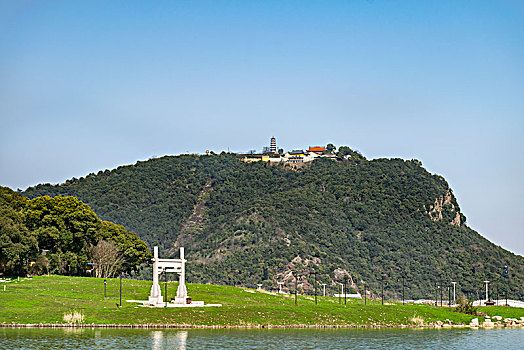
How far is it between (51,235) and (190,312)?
33101mm

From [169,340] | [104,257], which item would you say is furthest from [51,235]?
[169,340]

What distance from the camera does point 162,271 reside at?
8406 centimetres

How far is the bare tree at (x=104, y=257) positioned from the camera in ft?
336

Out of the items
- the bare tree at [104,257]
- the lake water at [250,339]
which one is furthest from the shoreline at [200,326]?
the bare tree at [104,257]

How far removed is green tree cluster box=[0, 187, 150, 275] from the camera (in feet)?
299

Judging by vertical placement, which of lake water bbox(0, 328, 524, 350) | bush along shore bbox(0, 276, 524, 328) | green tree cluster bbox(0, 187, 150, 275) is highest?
green tree cluster bbox(0, 187, 150, 275)

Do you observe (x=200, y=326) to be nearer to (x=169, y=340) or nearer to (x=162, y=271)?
(x=169, y=340)

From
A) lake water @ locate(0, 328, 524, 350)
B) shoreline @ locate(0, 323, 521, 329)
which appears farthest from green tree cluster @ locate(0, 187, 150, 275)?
lake water @ locate(0, 328, 524, 350)

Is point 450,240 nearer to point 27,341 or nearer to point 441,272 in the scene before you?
point 441,272

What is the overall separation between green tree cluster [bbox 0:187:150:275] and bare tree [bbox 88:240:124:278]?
1227mm

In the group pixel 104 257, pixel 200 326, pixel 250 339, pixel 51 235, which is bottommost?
pixel 250 339

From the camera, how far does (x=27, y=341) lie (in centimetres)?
5269

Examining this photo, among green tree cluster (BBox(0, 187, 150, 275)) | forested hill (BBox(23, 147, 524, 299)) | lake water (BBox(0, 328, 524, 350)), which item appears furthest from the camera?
forested hill (BBox(23, 147, 524, 299))

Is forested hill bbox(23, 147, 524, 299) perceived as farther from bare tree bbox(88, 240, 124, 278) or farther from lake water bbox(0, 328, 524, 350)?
lake water bbox(0, 328, 524, 350)
